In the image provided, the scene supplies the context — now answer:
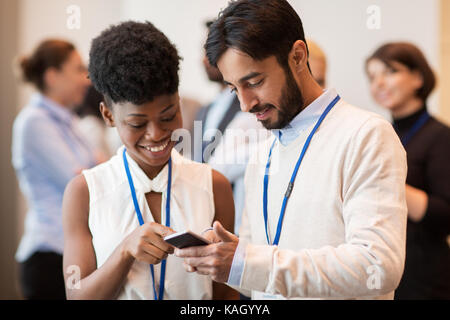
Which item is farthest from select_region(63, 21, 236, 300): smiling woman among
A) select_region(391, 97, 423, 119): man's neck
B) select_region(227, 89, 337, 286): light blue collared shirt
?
select_region(391, 97, 423, 119): man's neck

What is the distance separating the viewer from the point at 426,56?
2000mm

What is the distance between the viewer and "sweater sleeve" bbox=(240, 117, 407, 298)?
1048 mm

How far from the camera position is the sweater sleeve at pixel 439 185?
1.89m

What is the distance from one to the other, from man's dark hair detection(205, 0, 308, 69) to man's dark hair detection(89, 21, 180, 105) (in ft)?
0.40

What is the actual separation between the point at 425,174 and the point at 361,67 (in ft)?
1.94

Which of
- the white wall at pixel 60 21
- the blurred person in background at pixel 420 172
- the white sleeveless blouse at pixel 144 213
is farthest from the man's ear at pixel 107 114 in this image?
the blurred person in background at pixel 420 172

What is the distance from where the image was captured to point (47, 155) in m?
2.48

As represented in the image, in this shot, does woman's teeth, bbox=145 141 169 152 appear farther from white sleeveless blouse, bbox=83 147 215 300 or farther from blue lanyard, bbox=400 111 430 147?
blue lanyard, bbox=400 111 430 147

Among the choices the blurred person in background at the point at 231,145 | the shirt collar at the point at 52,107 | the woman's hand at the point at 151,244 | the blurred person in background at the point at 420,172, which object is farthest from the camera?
the shirt collar at the point at 52,107

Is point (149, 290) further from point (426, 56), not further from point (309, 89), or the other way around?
point (426, 56)

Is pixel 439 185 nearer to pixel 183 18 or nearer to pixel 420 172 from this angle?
pixel 420 172

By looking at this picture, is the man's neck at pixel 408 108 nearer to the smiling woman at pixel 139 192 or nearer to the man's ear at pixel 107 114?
the smiling woman at pixel 139 192

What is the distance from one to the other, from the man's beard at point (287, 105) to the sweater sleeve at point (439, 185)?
0.95 meters
